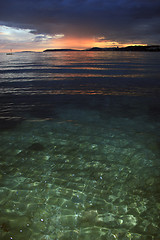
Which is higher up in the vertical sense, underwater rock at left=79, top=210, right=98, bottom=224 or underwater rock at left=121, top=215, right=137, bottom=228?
underwater rock at left=79, top=210, right=98, bottom=224

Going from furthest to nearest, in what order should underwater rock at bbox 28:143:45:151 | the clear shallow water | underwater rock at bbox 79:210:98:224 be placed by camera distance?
underwater rock at bbox 28:143:45:151 < underwater rock at bbox 79:210:98:224 < the clear shallow water

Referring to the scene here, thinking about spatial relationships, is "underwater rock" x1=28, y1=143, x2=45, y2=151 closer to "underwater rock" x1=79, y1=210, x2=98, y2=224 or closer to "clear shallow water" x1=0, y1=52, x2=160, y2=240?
"clear shallow water" x1=0, y1=52, x2=160, y2=240

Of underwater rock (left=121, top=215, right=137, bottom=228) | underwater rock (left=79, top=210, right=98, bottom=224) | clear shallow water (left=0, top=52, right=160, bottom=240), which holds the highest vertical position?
clear shallow water (left=0, top=52, right=160, bottom=240)

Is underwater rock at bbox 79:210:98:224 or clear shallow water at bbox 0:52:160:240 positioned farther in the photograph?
underwater rock at bbox 79:210:98:224

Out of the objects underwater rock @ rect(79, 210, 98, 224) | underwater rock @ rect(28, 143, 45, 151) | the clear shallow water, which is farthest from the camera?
underwater rock @ rect(28, 143, 45, 151)

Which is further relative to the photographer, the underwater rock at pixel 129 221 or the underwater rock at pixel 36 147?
the underwater rock at pixel 36 147

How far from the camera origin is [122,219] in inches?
201

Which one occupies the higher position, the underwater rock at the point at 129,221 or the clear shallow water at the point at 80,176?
the clear shallow water at the point at 80,176

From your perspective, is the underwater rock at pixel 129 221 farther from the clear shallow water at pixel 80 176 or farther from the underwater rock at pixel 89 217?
the underwater rock at pixel 89 217

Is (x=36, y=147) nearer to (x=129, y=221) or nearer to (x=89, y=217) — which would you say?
(x=89, y=217)

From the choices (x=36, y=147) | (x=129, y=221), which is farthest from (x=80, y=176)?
(x=36, y=147)

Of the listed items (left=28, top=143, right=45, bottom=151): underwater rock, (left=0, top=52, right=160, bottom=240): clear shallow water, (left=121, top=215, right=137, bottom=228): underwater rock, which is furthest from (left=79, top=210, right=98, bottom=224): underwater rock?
(left=28, top=143, right=45, bottom=151): underwater rock

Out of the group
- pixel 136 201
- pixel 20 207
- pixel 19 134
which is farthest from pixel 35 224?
pixel 19 134

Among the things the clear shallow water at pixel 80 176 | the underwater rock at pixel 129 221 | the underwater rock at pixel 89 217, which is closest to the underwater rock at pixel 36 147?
the clear shallow water at pixel 80 176
